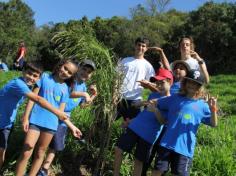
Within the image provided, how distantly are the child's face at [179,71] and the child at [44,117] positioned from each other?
120cm

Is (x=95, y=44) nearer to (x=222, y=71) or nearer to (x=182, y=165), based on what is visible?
(x=182, y=165)

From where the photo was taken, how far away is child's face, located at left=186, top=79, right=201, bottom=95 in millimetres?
5164

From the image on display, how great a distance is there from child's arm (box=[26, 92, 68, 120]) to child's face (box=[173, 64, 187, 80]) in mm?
1500

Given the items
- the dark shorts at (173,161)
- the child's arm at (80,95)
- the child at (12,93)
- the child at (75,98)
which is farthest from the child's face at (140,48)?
the dark shorts at (173,161)

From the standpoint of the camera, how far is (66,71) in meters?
5.52

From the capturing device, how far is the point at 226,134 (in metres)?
7.05

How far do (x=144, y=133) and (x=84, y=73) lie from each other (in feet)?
3.39

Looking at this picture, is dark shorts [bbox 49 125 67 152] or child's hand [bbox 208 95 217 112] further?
dark shorts [bbox 49 125 67 152]

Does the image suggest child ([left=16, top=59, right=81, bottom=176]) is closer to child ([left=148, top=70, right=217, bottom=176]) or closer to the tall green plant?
the tall green plant

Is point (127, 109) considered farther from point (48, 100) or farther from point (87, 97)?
point (48, 100)

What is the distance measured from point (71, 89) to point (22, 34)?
4437 cm

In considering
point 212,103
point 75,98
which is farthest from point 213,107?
point 75,98

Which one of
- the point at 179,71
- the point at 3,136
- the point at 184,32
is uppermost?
the point at 184,32

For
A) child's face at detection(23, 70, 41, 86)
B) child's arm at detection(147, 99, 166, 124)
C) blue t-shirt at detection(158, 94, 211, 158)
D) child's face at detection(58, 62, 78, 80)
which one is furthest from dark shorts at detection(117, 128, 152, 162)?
child's face at detection(23, 70, 41, 86)
